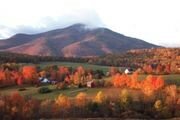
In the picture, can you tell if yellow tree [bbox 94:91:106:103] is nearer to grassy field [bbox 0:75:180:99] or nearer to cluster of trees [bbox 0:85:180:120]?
cluster of trees [bbox 0:85:180:120]

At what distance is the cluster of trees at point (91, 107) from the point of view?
110 metres

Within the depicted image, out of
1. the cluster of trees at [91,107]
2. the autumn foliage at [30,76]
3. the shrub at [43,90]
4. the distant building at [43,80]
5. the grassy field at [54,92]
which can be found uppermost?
the autumn foliage at [30,76]

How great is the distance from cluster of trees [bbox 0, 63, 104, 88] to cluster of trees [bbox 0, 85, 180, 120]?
2477 centimetres

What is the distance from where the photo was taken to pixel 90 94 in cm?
12825

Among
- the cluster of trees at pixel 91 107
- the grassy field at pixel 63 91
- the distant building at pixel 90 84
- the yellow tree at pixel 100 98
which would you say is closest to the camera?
the cluster of trees at pixel 91 107

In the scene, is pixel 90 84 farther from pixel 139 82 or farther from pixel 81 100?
pixel 81 100

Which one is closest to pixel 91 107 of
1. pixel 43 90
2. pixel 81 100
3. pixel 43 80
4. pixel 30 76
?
pixel 81 100

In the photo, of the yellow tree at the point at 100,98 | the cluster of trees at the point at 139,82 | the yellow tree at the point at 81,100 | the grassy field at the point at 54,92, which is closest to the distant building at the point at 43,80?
the grassy field at the point at 54,92

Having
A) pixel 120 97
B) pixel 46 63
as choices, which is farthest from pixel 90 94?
pixel 46 63

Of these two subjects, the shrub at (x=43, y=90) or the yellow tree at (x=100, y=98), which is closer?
the yellow tree at (x=100, y=98)

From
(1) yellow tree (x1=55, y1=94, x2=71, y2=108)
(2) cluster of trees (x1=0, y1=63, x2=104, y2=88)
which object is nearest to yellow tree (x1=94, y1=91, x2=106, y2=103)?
(1) yellow tree (x1=55, y1=94, x2=71, y2=108)

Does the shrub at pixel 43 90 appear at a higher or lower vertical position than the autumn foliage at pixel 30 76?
lower

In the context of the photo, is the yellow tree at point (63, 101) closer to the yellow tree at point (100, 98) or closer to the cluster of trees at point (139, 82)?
the yellow tree at point (100, 98)

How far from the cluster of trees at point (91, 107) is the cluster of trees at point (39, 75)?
24.8 m
